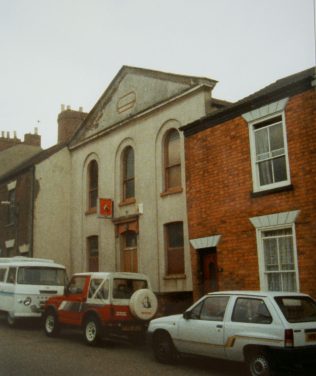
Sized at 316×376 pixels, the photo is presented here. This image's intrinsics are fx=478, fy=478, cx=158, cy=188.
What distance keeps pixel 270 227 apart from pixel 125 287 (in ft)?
13.1

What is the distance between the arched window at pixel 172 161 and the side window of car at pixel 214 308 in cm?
784

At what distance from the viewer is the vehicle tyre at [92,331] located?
38.5ft

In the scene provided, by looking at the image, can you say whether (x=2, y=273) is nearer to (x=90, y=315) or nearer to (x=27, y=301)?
(x=27, y=301)

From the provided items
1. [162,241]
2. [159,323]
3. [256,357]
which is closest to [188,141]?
[162,241]

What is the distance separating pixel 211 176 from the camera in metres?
13.8

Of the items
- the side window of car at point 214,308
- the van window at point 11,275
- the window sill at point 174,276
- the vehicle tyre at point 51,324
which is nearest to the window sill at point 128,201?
the window sill at point 174,276

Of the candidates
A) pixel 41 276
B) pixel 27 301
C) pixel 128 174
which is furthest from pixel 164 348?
pixel 128 174

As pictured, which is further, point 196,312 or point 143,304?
point 143,304

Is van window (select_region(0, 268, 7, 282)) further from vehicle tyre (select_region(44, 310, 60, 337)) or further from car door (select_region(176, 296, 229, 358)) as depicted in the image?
car door (select_region(176, 296, 229, 358))

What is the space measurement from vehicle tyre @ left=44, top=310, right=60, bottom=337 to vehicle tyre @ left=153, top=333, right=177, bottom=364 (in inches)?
174

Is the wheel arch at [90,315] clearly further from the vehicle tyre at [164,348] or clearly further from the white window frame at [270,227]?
the white window frame at [270,227]

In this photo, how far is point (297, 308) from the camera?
816 cm

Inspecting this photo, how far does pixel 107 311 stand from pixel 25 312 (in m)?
4.34

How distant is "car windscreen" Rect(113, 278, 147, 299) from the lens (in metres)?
12.0
